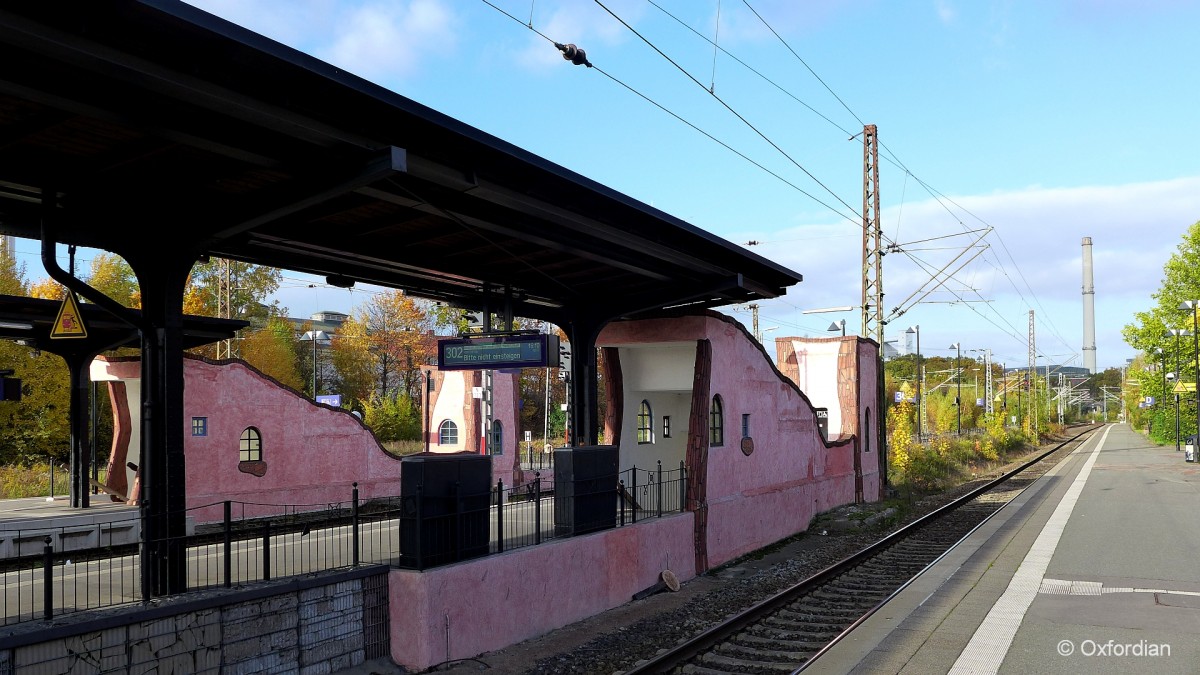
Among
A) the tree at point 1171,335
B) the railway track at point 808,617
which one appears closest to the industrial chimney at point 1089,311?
the tree at point 1171,335

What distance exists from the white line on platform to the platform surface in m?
0.02

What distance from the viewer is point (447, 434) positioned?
96.0 ft

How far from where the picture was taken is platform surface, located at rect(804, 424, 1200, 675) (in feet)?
27.1

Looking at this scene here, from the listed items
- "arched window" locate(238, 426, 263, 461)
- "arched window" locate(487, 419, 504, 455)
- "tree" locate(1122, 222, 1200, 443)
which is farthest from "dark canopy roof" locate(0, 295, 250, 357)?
"tree" locate(1122, 222, 1200, 443)

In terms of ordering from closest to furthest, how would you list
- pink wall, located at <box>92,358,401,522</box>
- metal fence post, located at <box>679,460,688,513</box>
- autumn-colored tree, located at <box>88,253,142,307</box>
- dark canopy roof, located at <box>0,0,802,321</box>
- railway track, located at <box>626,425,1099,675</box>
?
dark canopy roof, located at <box>0,0,802,321</box> → railway track, located at <box>626,425,1099,675</box> → metal fence post, located at <box>679,460,688,513</box> → pink wall, located at <box>92,358,401,522</box> → autumn-colored tree, located at <box>88,253,142,307</box>

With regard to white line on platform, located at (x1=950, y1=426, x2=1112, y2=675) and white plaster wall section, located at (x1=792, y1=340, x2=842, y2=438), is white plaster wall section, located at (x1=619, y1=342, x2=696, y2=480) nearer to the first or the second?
white line on platform, located at (x1=950, y1=426, x2=1112, y2=675)

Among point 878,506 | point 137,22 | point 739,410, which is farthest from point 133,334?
point 878,506

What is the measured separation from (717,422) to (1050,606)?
7.75 meters

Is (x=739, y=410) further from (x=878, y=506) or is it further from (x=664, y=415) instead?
(x=878, y=506)

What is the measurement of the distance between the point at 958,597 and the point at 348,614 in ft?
24.8

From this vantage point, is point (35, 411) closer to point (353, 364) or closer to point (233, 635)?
point (353, 364)

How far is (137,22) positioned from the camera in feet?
19.7

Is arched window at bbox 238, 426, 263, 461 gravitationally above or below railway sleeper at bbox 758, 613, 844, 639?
above

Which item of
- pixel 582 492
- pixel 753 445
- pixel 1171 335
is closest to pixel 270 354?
pixel 753 445
